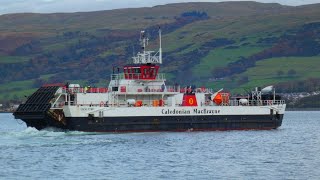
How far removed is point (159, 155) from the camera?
74375 mm

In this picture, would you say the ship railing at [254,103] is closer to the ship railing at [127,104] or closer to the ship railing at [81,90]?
the ship railing at [127,104]

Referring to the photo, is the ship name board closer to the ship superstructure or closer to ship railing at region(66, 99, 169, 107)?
the ship superstructure

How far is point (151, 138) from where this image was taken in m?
91.9

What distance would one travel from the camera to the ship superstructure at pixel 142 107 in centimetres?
9850

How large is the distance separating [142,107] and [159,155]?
2584 cm

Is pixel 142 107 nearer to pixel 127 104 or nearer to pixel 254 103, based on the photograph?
pixel 127 104

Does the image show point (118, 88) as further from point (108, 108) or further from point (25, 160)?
point (25, 160)

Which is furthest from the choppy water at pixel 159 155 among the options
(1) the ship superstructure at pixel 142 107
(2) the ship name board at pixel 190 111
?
(2) the ship name board at pixel 190 111

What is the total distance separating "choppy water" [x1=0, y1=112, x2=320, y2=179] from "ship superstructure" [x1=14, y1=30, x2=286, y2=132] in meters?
2.15

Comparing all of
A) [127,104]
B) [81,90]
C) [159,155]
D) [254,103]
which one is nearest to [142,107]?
[127,104]

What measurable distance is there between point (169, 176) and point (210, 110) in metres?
43.0

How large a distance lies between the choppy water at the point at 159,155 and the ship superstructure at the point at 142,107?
7.06ft

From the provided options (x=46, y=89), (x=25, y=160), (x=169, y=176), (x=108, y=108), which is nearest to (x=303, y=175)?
(x=169, y=176)

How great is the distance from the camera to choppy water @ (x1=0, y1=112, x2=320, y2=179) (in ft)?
205
